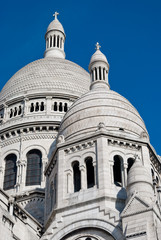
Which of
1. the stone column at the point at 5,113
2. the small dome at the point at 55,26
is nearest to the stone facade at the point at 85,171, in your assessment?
the stone column at the point at 5,113

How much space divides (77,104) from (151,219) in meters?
12.2

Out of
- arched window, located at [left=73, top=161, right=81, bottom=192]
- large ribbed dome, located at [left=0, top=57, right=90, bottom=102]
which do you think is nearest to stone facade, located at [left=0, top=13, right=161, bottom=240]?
arched window, located at [left=73, top=161, right=81, bottom=192]

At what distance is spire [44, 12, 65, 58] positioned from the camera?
5647 cm

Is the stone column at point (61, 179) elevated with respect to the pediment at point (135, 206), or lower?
elevated

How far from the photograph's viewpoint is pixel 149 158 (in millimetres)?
30766

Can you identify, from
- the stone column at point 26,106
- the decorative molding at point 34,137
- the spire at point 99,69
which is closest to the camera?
the spire at point 99,69

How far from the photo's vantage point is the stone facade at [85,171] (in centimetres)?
2594

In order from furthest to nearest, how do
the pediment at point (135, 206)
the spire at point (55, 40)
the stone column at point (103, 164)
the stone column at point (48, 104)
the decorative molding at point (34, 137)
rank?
the spire at point (55, 40)
the stone column at point (48, 104)
the decorative molding at point (34, 137)
the stone column at point (103, 164)
the pediment at point (135, 206)

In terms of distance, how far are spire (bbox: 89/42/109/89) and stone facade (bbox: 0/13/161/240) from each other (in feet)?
0.24

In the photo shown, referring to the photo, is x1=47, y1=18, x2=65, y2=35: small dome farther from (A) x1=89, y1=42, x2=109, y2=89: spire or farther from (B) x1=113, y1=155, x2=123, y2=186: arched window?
(B) x1=113, y1=155, x2=123, y2=186: arched window

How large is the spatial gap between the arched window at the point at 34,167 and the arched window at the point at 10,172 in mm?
1191

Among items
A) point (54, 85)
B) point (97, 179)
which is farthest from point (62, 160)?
point (54, 85)

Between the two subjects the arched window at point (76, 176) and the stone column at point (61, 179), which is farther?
the arched window at point (76, 176)

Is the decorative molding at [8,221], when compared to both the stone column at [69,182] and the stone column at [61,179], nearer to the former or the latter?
the stone column at [61,179]
